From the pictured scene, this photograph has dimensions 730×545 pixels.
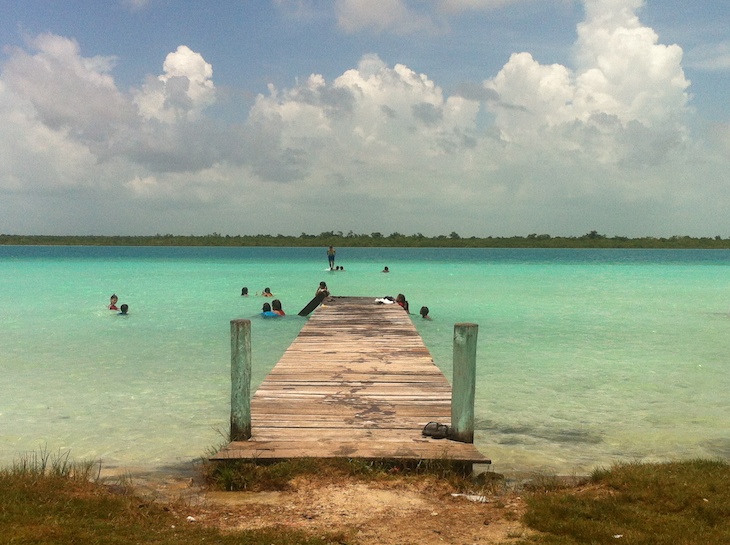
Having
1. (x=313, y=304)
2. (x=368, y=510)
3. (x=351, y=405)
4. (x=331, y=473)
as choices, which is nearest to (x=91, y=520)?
(x=331, y=473)

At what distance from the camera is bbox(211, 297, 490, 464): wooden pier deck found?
6.52 m

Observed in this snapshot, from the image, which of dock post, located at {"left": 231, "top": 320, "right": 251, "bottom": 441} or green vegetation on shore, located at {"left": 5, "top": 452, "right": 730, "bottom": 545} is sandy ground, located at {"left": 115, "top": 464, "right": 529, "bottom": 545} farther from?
dock post, located at {"left": 231, "top": 320, "right": 251, "bottom": 441}

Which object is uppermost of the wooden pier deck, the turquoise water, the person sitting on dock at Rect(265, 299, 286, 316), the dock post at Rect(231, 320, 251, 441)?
the dock post at Rect(231, 320, 251, 441)

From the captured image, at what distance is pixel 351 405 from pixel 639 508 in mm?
3830

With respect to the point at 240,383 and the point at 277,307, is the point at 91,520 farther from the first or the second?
the point at 277,307

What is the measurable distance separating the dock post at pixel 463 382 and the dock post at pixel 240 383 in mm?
2312

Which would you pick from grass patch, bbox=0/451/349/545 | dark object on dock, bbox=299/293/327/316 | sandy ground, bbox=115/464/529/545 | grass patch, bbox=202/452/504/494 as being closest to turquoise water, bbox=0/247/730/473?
dark object on dock, bbox=299/293/327/316

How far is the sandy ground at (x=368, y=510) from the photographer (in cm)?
505

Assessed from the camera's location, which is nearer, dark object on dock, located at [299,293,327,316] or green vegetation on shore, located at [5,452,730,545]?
green vegetation on shore, located at [5,452,730,545]

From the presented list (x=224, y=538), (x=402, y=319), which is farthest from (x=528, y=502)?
(x=402, y=319)

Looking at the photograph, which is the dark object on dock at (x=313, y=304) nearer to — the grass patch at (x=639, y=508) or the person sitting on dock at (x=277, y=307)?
the person sitting on dock at (x=277, y=307)

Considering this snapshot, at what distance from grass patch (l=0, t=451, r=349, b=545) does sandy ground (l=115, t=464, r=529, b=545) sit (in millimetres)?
213

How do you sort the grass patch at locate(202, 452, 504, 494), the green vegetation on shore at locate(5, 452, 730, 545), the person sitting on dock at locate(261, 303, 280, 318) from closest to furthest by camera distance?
the green vegetation on shore at locate(5, 452, 730, 545), the grass patch at locate(202, 452, 504, 494), the person sitting on dock at locate(261, 303, 280, 318)

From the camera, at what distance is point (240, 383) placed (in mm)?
6988
